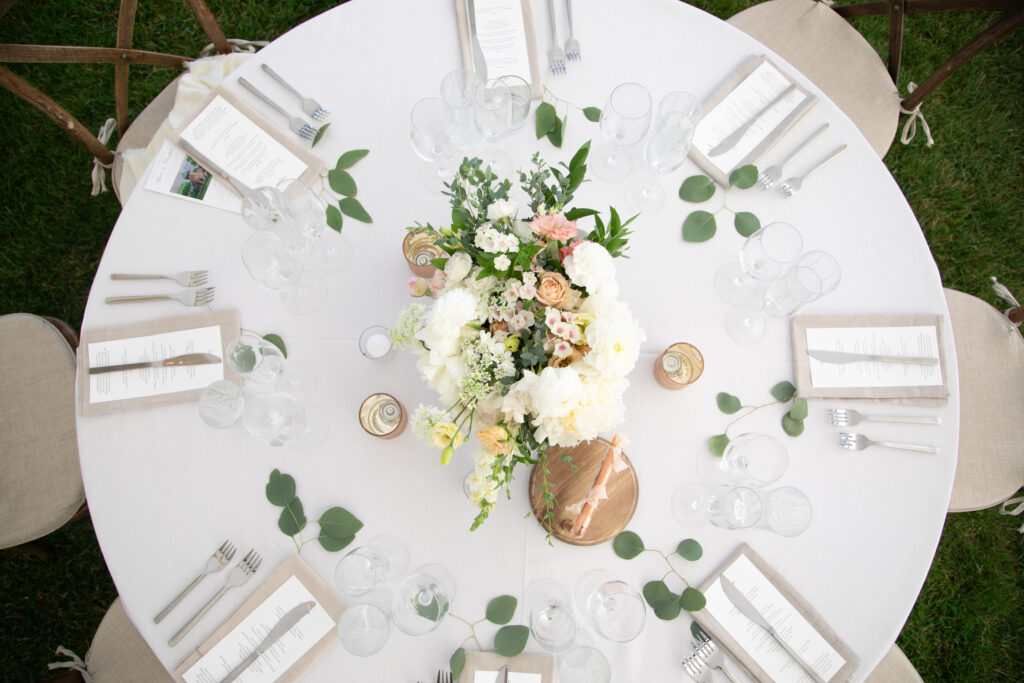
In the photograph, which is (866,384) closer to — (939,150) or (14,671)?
(939,150)

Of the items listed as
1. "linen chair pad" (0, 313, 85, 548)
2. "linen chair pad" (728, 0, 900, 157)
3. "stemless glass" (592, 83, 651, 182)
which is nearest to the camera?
"stemless glass" (592, 83, 651, 182)

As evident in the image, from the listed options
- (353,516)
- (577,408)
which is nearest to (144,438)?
(353,516)

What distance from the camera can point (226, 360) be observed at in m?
1.66

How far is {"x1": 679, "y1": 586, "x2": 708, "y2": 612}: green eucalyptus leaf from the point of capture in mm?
1517

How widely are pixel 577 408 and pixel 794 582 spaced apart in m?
0.94

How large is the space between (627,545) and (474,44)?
5.21ft

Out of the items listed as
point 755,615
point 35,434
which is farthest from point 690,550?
point 35,434

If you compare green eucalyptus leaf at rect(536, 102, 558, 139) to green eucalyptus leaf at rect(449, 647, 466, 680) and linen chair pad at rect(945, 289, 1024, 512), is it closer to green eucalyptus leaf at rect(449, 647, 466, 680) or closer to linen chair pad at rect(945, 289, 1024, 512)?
green eucalyptus leaf at rect(449, 647, 466, 680)

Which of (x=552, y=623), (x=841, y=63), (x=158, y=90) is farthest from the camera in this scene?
(x=158, y=90)

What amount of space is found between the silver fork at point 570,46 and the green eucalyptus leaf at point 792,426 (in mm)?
1277

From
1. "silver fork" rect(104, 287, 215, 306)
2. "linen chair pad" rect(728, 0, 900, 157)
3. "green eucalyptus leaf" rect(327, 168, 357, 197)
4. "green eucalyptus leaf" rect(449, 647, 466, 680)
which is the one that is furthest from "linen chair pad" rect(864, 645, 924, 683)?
"silver fork" rect(104, 287, 215, 306)

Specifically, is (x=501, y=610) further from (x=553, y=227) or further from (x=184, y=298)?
(x=184, y=298)

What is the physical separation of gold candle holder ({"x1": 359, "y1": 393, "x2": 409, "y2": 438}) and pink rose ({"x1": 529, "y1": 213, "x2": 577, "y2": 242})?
0.71m

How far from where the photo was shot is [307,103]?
180cm
